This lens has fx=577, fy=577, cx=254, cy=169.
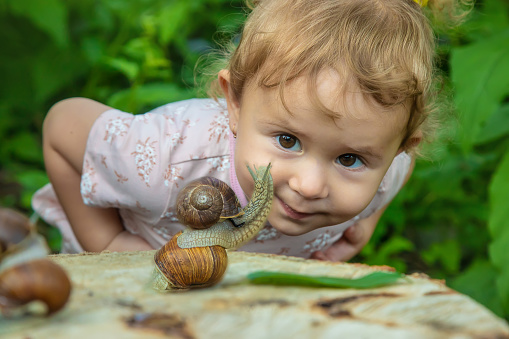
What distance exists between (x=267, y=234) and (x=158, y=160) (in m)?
0.43

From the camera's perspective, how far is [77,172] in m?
2.00

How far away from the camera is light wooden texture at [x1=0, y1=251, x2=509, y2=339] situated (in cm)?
87

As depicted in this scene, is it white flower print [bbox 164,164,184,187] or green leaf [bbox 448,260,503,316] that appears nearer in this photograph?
white flower print [bbox 164,164,184,187]

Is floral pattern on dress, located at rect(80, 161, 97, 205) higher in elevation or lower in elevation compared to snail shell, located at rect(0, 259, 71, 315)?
lower

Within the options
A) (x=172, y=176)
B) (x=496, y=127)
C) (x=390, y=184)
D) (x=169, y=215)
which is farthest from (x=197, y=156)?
(x=496, y=127)

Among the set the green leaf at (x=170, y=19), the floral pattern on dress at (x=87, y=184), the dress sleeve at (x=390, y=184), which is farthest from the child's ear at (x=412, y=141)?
the green leaf at (x=170, y=19)

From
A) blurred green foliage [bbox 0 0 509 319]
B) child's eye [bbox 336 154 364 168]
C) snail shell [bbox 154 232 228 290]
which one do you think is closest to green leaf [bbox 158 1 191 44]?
blurred green foliage [bbox 0 0 509 319]

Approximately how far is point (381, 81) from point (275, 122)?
0.26m

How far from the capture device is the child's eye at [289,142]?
1369 mm

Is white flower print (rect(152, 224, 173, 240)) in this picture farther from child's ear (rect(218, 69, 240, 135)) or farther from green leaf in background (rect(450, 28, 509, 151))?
green leaf in background (rect(450, 28, 509, 151))

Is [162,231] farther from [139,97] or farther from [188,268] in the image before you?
Result: [188,268]

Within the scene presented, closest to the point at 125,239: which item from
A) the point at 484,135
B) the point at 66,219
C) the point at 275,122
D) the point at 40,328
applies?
the point at 66,219

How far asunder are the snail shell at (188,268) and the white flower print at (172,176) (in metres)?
0.69

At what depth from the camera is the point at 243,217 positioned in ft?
4.05
